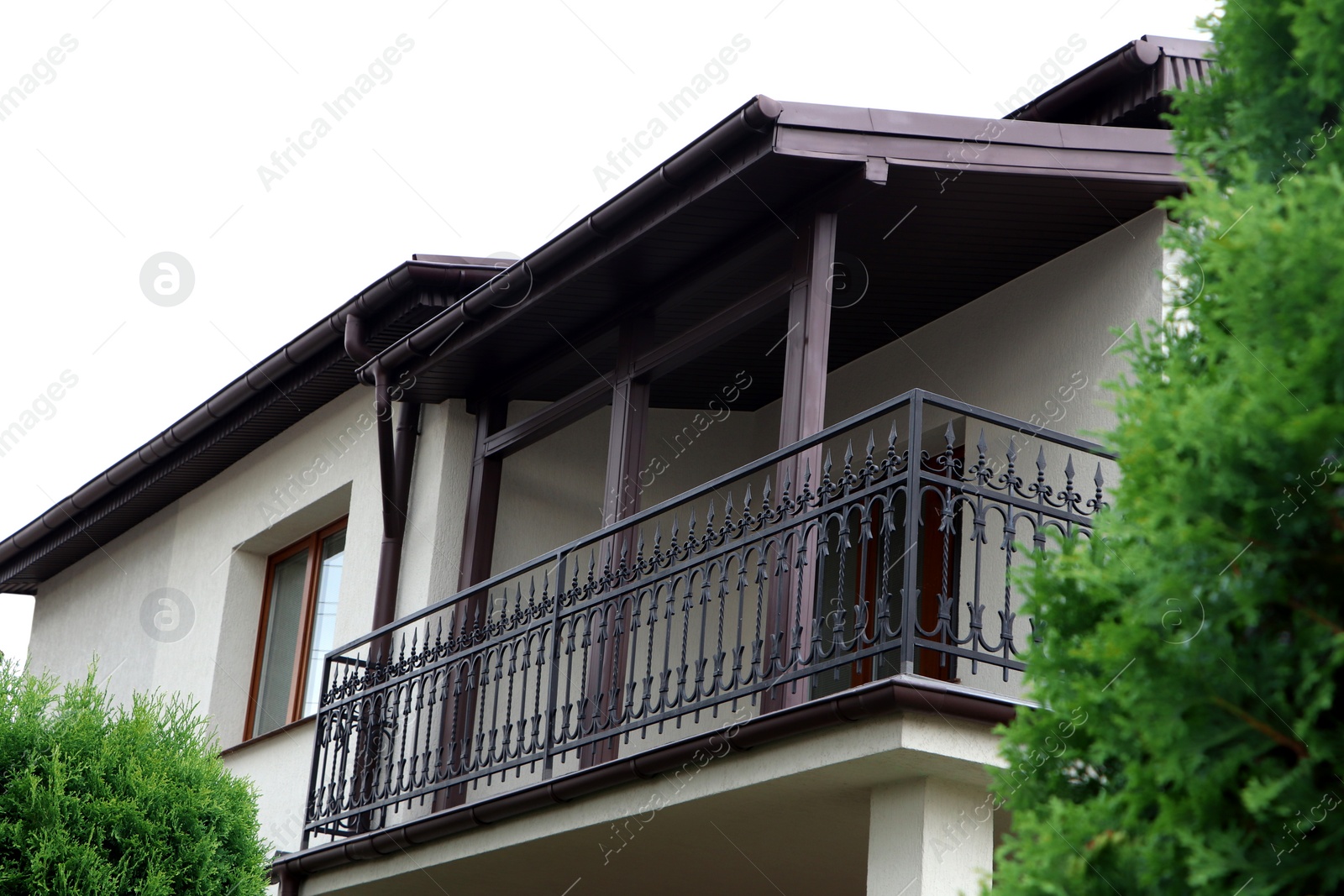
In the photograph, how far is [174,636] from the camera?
45.6 ft

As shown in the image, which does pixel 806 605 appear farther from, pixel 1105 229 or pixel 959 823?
pixel 1105 229

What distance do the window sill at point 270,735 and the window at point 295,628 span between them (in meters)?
0.32

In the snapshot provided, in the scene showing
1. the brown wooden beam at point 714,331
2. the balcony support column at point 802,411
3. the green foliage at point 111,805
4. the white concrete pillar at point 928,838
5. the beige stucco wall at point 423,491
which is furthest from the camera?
the beige stucco wall at point 423,491

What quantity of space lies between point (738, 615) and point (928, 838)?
2.42 meters

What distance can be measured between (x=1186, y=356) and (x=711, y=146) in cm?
433

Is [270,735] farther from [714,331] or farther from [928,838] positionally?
[928,838]

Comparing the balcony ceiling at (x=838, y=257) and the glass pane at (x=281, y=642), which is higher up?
the balcony ceiling at (x=838, y=257)

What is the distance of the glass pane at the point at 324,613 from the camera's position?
1229 centimetres

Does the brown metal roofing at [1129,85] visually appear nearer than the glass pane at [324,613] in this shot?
Yes

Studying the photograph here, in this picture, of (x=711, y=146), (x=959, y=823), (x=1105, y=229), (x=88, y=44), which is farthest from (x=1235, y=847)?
(x=88, y=44)

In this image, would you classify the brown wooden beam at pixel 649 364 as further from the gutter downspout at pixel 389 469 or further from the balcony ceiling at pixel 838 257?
the gutter downspout at pixel 389 469

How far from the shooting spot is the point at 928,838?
5.83m

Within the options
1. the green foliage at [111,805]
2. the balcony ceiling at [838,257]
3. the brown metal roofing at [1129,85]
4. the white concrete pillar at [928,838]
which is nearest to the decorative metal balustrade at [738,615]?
the white concrete pillar at [928,838]

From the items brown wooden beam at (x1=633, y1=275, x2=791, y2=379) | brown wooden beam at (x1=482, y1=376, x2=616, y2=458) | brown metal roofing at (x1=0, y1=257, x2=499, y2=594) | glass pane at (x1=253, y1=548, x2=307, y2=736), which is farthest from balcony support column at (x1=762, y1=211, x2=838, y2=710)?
glass pane at (x1=253, y1=548, x2=307, y2=736)
